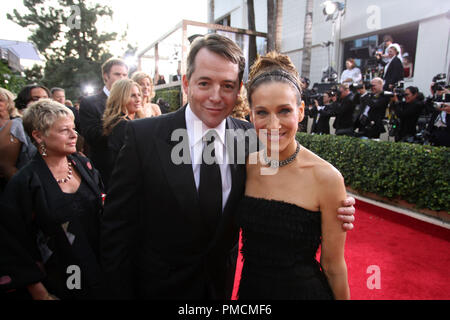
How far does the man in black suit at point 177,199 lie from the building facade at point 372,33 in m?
9.69

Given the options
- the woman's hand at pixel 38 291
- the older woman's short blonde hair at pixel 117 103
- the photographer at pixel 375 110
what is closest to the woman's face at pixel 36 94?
the older woman's short blonde hair at pixel 117 103

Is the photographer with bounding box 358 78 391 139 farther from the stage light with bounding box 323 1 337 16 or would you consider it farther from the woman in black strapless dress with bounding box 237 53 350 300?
the stage light with bounding box 323 1 337 16

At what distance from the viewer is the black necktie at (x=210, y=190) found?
1408 mm

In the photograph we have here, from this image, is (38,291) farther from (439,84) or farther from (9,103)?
(439,84)

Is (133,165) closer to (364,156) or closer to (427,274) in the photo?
(427,274)

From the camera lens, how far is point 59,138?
1.98 metres

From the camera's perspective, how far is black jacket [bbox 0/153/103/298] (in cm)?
161

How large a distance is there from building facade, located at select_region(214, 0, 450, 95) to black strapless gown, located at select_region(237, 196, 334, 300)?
381 inches

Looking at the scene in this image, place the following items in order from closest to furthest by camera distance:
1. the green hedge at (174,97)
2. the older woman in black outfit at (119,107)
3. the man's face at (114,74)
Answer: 1. the older woman in black outfit at (119,107)
2. the man's face at (114,74)
3. the green hedge at (174,97)

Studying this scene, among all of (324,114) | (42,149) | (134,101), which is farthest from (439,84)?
(42,149)

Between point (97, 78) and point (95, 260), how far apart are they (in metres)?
26.5

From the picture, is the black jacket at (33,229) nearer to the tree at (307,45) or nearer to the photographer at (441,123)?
→ the photographer at (441,123)

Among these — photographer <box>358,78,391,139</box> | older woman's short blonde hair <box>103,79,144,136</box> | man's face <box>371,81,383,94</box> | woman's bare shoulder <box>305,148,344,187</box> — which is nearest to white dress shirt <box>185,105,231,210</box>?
woman's bare shoulder <box>305,148,344,187</box>
